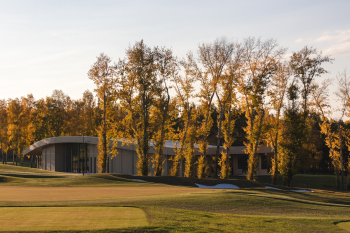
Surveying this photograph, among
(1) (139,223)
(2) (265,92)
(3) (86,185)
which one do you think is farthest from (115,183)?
(1) (139,223)

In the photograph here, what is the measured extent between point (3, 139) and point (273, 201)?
70.2m

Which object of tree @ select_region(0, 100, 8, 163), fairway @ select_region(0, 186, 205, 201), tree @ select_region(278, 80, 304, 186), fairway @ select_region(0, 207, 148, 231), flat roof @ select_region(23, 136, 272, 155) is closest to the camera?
fairway @ select_region(0, 207, 148, 231)

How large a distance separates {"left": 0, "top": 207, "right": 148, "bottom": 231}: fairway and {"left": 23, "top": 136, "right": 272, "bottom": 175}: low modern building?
37.3 m

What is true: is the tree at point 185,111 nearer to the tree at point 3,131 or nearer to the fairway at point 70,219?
the fairway at point 70,219

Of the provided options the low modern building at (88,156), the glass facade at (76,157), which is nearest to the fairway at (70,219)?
the low modern building at (88,156)

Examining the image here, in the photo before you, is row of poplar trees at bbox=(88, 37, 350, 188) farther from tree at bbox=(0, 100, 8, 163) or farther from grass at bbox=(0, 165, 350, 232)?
tree at bbox=(0, 100, 8, 163)

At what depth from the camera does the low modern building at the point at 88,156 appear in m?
56.6

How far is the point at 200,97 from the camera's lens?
144 ft

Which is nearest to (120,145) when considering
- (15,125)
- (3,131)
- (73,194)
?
(15,125)

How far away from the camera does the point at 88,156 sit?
207ft

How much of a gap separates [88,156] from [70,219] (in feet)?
167

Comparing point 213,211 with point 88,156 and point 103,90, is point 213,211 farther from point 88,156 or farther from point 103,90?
point 88,156

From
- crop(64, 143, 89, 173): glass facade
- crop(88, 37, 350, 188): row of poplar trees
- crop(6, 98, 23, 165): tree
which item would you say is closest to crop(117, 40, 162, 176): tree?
crop(88, 37, 350, 188): row of poplar trees

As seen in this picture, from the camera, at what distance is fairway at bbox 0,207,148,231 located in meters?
12.0
